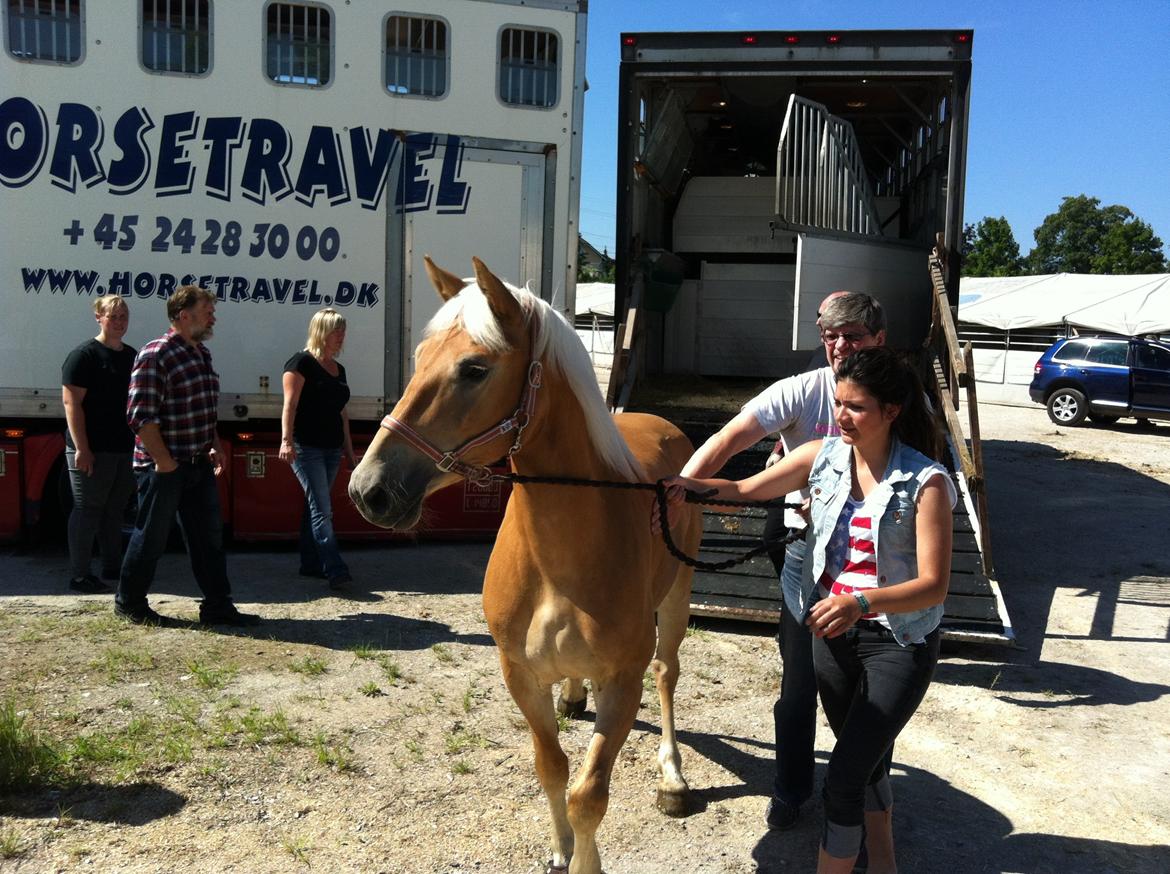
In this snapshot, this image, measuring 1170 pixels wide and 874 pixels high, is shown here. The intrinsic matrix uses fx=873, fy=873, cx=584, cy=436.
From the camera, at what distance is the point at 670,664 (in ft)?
11.7

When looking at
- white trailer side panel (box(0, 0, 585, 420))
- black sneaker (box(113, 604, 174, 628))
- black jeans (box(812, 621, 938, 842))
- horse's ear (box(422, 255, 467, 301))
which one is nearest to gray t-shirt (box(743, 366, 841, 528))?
black jeans (box(812, 621, 938, 842))

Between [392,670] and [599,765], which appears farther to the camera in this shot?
[392,670]

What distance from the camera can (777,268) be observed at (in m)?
8.47

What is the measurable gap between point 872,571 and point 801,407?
825 millimetres

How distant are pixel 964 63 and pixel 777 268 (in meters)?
2.53

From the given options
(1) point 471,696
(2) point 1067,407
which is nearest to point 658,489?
(1) point 471,696

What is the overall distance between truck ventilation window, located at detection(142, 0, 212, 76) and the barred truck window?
4.08 feet

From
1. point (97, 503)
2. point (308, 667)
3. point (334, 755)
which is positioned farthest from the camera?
point (97, 503)

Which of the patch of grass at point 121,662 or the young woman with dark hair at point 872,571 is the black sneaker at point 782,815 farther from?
the patch of grass at point 121,662

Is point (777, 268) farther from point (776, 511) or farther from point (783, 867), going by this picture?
point (783, 867)

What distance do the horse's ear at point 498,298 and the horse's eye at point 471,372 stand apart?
0.43 feet

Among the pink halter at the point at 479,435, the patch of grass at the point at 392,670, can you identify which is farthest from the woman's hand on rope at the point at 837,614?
the patch of grass at the point at 392,670

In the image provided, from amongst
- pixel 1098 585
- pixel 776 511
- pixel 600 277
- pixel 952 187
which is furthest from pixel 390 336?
pixel 600 277

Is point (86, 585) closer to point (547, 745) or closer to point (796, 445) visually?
point (547, 745)
